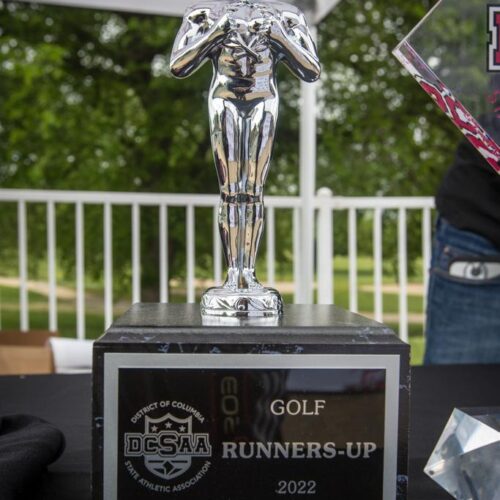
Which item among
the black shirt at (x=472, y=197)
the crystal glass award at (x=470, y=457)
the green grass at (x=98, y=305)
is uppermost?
the black shirt at (x=472, y=197)

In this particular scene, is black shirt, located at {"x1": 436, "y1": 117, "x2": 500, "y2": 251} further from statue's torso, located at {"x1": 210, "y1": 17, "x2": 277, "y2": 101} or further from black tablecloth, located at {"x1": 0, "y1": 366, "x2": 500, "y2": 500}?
statue's torso, located at {"x1": 210, "y1": 17, "x2": 277, "y2": 101}

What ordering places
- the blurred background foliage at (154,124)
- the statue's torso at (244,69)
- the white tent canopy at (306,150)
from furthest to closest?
the blurred background foliage at (154,124) < the white tent canopy at (306,150) < the statue's torso at (244,69)

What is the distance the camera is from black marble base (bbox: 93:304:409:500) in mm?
537

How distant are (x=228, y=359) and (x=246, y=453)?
7cm

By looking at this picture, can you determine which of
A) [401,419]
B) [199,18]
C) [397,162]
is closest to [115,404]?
[401,419]

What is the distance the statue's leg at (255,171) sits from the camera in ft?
2.10

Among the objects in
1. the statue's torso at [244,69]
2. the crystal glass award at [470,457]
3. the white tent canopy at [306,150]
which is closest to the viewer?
the crystal glass award at [470,457]

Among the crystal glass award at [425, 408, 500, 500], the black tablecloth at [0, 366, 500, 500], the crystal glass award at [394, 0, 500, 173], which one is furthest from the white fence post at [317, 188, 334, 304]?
the crystal glass award at [425, 408, 500, 500]

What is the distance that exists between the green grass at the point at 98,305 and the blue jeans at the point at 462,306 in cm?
448

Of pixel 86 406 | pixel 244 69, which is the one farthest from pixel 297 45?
pixel 86 406

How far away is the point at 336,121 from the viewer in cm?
635

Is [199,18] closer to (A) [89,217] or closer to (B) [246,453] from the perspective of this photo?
(B) [246,453]

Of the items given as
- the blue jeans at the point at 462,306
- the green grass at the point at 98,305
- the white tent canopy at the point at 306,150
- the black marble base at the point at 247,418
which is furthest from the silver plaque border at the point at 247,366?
the green grass at the point at 98,305

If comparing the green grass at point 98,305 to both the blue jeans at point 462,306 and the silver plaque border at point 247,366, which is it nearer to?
the blue jeans at point 462,306
